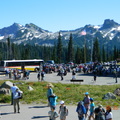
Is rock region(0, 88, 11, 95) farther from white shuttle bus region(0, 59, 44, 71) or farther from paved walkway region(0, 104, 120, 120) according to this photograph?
white shuttle bus region(0, 59, 44, 71)

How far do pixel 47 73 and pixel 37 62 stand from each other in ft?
27.7

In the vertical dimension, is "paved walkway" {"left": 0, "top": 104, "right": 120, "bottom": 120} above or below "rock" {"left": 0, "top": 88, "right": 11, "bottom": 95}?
below

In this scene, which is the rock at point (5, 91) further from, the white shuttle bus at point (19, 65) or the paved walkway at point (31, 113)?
the white shuttle bus at point (19, 65)

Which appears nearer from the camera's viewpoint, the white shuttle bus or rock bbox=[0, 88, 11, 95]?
rock bbox=[0, 88, 11, 95]

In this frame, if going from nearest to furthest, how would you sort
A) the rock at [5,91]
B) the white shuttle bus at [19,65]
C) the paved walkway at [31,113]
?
the paved walkway at [31,113] → the rock at [5,91] → the white shuttle bus at [19,65]

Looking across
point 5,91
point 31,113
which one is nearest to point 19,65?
point 5,91

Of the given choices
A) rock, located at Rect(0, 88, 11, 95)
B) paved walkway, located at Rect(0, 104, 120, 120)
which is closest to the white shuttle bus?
rock, located at Rect(0, 88, 11, 95)

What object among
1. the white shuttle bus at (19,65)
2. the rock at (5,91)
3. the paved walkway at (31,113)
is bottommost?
the paved walkway at (31,113)

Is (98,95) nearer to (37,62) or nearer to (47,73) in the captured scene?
(47,73)

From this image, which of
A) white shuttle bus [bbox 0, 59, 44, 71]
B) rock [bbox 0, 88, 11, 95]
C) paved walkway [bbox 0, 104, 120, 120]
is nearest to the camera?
paved walkway [bbox 0, 104, 120, 120]

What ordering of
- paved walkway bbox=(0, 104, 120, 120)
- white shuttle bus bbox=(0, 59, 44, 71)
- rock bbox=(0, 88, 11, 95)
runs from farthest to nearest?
1. white shuttle bus bbox=(0, 59, 44, 71)
2. rock bbox=(0, 88, 11, 95)
3. paved walkway bbox=(0, 104, 120, 120)

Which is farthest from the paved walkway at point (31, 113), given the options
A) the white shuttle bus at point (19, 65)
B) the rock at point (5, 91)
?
the white shuttle bus at point (19, 65)

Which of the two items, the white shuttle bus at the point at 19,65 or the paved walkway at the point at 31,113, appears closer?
the paved walkway at the point at 31,113

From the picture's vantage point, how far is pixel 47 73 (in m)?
53.3
